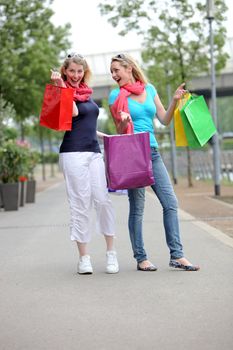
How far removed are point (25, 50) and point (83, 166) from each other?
23.6 metres

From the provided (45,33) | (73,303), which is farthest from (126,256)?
(45,33)

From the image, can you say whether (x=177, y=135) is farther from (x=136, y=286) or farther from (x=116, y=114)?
Answer: (x=136, y=286)

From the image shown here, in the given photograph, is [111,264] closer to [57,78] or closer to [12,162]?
[57,78]

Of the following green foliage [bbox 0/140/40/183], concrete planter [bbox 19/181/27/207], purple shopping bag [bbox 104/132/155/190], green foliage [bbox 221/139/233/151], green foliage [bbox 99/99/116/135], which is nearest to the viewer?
purple shopping bag [bbox 104/132/155/190]

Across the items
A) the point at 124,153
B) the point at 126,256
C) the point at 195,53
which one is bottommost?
the point at 126,256

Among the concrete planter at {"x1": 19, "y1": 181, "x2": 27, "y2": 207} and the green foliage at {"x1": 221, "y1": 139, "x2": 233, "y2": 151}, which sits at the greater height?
the concrete planter at {"x1": 19, "y1": 181, "x2": 27, "y2": 207}

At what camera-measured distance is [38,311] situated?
5.37 metres

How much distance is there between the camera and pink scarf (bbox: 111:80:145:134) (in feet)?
22.4

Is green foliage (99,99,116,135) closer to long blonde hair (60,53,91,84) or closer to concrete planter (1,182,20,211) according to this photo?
concrete planter (1,182,20,211)

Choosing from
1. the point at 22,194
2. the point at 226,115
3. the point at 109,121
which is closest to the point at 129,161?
the point at 22,194

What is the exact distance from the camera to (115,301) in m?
5.67

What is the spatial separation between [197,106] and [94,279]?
5.71 ft

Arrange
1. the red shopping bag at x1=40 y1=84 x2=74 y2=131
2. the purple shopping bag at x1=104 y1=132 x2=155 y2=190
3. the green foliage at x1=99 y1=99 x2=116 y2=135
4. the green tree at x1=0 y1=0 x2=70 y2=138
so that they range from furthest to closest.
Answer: the green foliage at x1=99 y1=99 x2=116 y2=135
the green tree at x1=0 y1=0 x2=70 y2=138
the purple shopping bag at x1=104 y1=132 x2=155 y2=190
the red shopping bag at x1=40 y1=84 x2=74 y2=131

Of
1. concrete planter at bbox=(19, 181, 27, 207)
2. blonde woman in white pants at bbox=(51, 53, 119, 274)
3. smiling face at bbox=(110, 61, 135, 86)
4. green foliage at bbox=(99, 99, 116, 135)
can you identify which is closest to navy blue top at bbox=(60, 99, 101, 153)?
blonde woman in white pants at bbox=(51, 53, 119, 274)
